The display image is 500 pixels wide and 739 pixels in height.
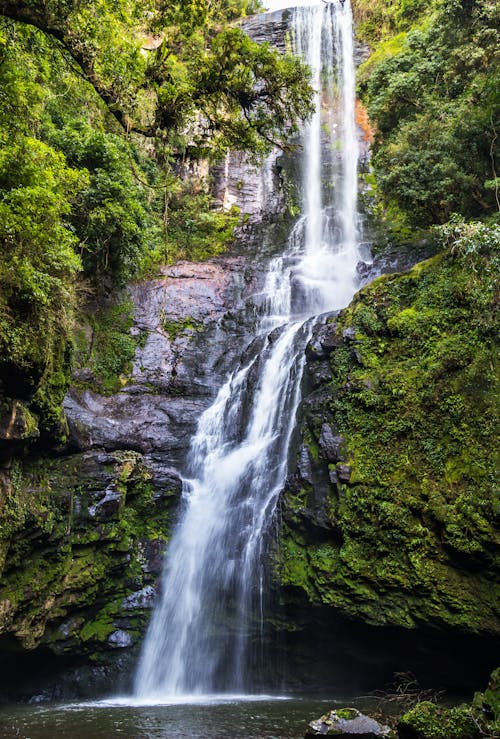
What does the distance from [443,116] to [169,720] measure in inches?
625

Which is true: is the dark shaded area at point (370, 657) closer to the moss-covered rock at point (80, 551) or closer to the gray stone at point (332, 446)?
the gray stone at point (332, 446)

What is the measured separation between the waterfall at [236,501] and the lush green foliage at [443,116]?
4.73 m

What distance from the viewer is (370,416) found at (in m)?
10.1

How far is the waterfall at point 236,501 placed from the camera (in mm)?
9984

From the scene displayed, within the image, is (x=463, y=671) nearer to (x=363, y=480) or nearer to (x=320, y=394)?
(x=363, y=480)

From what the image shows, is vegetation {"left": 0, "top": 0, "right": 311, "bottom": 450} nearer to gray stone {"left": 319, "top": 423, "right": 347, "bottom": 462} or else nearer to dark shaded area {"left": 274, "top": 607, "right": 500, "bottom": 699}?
gray stone {"left": 319, "top": 423, "right": 347, "bottom": 462}

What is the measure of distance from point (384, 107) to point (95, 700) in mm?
18340

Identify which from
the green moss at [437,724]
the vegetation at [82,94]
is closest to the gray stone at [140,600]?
the vegetation at [82,94]

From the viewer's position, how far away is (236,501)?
1160cm

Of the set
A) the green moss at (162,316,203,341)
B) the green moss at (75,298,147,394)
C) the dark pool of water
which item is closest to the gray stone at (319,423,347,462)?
the dark pool of water

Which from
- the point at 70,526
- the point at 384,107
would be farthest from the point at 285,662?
the point at 384,107

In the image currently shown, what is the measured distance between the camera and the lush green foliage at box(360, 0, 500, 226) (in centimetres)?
1291

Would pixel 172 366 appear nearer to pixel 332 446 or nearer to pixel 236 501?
pixel 236 501

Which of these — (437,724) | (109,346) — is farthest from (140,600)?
(109,346)
